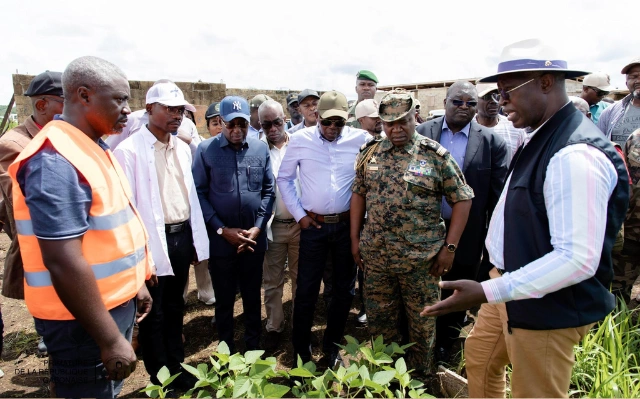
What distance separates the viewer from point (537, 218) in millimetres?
1688

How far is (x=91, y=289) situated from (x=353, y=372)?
117cm

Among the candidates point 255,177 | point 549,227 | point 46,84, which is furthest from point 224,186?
point 549,227

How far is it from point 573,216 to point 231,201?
2332 mm

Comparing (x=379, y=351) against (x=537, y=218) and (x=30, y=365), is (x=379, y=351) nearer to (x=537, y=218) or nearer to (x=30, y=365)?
(x=537, y=218)

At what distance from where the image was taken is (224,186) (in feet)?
10.5

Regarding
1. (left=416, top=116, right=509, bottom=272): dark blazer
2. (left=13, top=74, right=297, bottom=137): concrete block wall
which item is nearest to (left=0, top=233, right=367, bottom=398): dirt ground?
(left=416, top=116, right=509, bottom=272): dark blazer

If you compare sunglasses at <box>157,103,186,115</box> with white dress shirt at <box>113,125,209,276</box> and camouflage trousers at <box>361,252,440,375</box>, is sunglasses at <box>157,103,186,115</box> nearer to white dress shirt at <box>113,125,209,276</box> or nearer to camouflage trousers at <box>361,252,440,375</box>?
white dress shirt at <box>113,125,209,276</box>

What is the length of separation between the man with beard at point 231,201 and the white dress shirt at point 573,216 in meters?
2.12

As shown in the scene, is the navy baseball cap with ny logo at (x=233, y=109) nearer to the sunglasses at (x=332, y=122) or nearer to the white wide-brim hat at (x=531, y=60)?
the sunglasses at (x=332, y=122)

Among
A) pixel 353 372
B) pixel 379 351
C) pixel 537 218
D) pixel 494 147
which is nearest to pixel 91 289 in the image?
pixel 353 372

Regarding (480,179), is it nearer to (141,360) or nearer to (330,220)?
(330,220)

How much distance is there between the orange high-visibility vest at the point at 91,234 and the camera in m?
1.63

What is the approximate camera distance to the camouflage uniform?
3.39 m

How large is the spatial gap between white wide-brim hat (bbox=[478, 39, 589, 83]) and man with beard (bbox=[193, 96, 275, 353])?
198 centimetres
